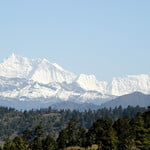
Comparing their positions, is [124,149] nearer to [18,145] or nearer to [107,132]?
[107,132]

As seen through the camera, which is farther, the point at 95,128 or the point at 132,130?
the point at 95,128

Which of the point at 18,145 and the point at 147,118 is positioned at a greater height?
the point at 147,118

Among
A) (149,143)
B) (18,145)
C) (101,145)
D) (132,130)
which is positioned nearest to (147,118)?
(132,130)

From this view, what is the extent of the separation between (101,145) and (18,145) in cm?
3777

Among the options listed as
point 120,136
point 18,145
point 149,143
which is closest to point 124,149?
point 120,136

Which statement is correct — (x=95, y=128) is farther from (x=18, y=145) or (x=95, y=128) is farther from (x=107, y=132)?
(x=18, y=145)

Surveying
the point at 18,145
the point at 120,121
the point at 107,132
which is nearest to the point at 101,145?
the point at 107,132

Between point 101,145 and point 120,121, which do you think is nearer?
point 101,145

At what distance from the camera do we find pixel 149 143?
119 m

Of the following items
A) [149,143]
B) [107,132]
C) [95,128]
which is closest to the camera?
[149,143]

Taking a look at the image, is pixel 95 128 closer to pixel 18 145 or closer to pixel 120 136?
pixel 120 136

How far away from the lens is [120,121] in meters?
200

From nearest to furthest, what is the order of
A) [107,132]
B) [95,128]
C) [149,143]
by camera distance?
[149,143] → [107,132] → [95,128]

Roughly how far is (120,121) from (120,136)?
12.0 m
